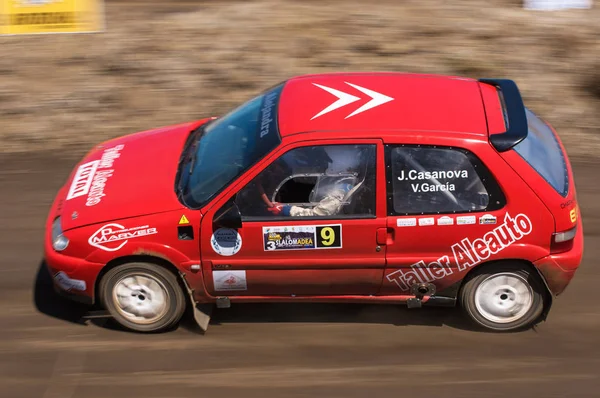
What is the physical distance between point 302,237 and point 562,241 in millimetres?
1841

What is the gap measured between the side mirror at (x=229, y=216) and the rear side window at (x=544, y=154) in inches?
79.2

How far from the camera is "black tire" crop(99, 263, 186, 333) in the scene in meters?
6.07

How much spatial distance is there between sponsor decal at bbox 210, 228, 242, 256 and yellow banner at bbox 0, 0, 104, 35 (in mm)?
5860

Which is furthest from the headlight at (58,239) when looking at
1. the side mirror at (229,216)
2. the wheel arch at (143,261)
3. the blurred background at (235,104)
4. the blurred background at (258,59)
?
the blurred background at (258,59)

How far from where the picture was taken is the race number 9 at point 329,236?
19.1 feet

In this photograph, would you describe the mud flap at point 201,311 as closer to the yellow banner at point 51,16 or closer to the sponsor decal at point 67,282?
the sponsor decal at point 67,282

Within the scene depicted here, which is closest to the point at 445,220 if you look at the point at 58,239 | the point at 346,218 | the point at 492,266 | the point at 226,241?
the point at 492,266

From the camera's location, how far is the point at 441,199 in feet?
19.1

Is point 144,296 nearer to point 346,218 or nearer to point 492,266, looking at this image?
point 346,218

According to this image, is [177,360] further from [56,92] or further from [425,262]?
[56,92]

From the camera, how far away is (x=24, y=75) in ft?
34.8

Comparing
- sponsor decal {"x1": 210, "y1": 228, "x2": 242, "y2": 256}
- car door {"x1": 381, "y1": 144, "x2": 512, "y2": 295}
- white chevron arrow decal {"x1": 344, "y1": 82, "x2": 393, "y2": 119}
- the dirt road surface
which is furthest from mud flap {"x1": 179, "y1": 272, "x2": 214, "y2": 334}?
white chevron arrow decal {"x1": 344, "y1": 82, "x2": 393, "y2": 119}

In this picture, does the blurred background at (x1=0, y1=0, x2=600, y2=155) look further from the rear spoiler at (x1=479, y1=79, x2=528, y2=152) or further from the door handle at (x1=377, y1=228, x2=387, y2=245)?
the door handle at (x1=377, y1=228, x2=387, y2=245)

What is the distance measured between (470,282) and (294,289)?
1294mm
